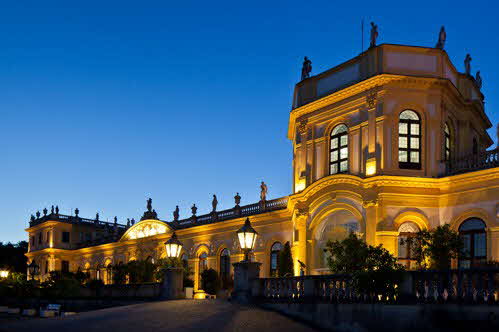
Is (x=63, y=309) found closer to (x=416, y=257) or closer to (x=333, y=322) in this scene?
(x=416, y=257)

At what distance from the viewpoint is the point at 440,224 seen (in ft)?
87.2

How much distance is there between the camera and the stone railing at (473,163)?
25422 millimetres

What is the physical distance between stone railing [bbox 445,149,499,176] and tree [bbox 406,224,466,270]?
3215 millimetres

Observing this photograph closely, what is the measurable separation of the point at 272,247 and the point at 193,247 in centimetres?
867

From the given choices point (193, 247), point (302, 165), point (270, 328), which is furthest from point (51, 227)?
point (270, 328)

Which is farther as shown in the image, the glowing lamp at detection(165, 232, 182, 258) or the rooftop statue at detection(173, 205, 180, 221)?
the rooftop statue at detection(173, 205, 180, 221)

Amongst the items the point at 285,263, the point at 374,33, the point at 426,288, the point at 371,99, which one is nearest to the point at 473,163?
the point at 371,99

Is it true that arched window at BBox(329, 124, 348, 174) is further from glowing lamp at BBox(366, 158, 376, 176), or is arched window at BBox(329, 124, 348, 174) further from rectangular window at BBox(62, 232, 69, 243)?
rectangular window at BBox(62, 232, 69, 243)

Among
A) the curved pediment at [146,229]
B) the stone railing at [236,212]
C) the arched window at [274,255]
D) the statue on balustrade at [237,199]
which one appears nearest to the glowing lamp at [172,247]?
the stone railing at [236,212]

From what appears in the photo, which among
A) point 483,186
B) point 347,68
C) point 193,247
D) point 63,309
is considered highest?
point 347,68

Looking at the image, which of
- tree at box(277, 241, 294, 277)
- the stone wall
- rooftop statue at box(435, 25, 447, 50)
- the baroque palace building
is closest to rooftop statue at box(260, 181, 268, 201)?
the baroque palace building

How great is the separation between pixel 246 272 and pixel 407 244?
9424mm

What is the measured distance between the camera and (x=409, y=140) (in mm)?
27516

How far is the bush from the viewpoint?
1398 inches
